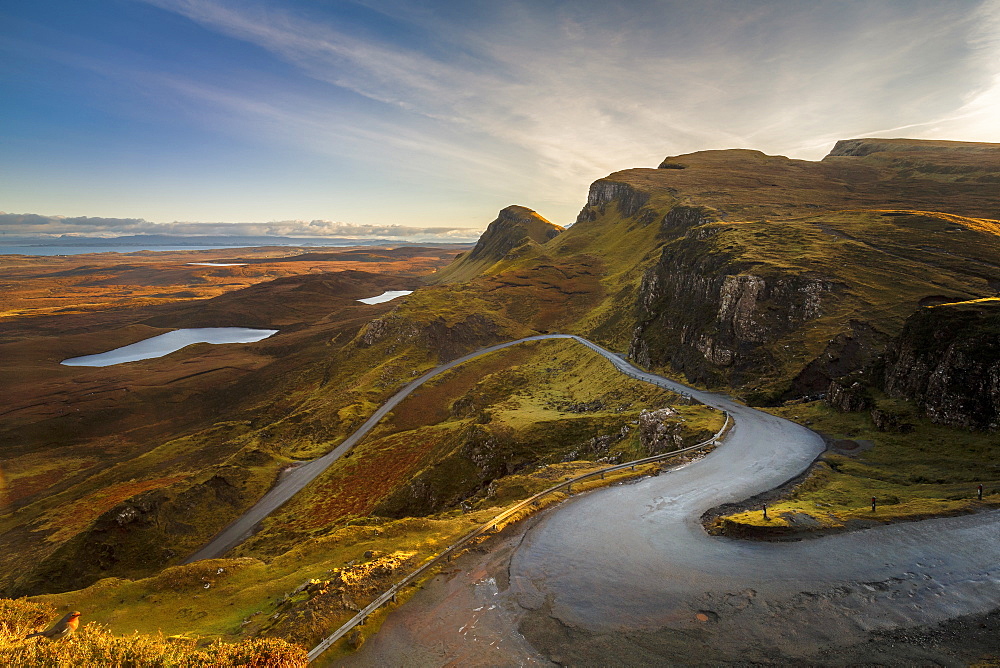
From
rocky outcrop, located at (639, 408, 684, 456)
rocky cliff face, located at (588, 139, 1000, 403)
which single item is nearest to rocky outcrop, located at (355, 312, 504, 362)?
rocky cliff face, located at (588, 139, 1000, 403)

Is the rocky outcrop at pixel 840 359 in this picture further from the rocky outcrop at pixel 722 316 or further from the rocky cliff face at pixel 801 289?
the rocky outcrop at pixel 722 316

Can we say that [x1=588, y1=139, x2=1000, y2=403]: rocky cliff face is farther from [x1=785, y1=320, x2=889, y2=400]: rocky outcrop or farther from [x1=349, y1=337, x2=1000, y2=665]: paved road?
[x1=349, y1=337, x2=1000, y2=665]: paved road

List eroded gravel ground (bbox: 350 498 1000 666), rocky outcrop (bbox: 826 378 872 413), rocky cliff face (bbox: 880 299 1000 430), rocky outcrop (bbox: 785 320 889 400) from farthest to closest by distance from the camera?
rocky outcrop (bbox: 785 320 889 400), rocky outcrop (bbox: 826 378 872 413), rocky cliff face (bbox: 880 299 1000 430), eroded gravel ground (bbox: 350 498 1000 666)

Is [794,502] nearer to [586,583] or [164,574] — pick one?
[586,583]

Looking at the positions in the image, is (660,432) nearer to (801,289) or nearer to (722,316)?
(722,316)

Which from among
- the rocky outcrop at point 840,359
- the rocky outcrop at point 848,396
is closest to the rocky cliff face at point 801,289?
the rocky outcrop at point 840,359

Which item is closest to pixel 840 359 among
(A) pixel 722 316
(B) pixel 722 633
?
(A) pixel 722 316
